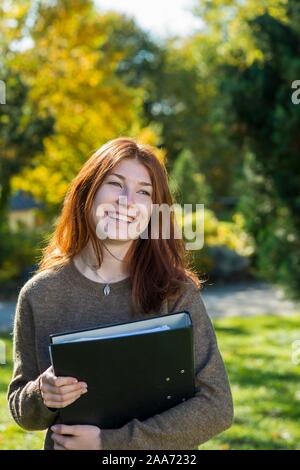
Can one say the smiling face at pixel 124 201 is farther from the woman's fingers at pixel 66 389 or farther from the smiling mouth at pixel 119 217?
the woman's fingers at pixel 66 389

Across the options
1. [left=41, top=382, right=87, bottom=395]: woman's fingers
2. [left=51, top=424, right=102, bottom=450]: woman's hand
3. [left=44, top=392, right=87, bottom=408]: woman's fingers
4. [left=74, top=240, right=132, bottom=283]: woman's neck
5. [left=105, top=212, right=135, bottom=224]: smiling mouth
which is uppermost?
[left=105, top=212, right=135, bottom=224]: smiling mouth

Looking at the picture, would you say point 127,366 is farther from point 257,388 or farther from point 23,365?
point 257,388

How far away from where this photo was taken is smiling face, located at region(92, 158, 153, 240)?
1991 mm

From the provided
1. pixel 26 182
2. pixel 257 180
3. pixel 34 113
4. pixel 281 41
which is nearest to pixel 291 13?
pixel 281 41

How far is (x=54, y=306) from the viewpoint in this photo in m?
2.02

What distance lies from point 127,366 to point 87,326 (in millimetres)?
275

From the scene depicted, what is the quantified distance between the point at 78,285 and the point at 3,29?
11155 mm

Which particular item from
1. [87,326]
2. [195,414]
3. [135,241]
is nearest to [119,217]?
[135,241]

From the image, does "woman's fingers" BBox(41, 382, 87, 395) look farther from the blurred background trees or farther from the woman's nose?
the blurred background trees

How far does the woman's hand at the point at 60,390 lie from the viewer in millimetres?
1726

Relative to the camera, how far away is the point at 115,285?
2.05 metres

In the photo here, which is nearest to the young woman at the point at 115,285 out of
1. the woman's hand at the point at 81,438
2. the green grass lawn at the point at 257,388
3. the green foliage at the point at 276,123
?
the woman's hand at the point at 81,438

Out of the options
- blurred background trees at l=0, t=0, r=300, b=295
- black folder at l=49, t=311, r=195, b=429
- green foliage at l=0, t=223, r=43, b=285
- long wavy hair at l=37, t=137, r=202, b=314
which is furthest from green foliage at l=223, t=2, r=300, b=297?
green foliage at l=0, t=223, r=43, b=285

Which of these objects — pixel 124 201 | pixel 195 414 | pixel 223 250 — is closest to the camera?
pixel 195 414
